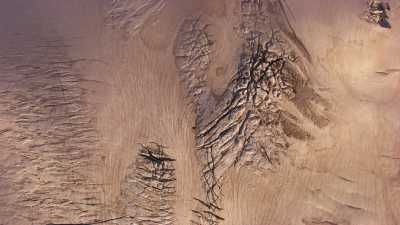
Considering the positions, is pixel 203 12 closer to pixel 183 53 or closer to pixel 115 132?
pixel 183 53

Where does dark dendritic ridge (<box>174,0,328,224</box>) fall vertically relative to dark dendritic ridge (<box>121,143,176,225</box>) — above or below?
above

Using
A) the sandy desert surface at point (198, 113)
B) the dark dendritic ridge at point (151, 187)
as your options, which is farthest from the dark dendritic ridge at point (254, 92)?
the dark dendritic ridge at point (151, 187)

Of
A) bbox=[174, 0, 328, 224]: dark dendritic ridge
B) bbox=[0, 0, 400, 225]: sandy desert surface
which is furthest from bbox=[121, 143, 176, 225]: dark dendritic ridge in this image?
bbox=[174, 0, 328, 224]: dark dendritic ridge

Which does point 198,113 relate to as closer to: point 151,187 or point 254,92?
point 254,92

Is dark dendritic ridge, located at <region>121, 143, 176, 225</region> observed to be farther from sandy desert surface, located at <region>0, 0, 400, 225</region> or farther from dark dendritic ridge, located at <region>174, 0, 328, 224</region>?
dark dendritic ridge, located at <region>174, 0, 328, 224</region>

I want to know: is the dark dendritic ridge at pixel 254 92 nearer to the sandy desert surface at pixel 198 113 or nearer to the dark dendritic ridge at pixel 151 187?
the sandy desert surface at pixel 198 113

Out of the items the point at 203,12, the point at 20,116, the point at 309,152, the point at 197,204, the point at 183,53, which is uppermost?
the point at 203,12

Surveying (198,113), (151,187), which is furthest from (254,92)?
(151,187)

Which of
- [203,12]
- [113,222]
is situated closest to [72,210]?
[113,222]
